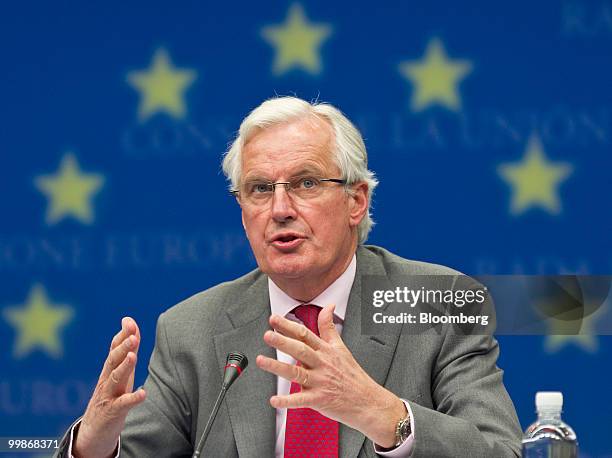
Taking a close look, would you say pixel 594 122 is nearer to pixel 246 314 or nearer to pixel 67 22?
pixel 246 314

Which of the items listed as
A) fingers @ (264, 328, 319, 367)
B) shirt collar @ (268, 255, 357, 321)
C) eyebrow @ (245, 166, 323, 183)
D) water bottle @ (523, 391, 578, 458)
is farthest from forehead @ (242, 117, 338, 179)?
water bottle @ (523, 391, 578, 458)

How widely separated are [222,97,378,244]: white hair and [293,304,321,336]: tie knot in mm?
361

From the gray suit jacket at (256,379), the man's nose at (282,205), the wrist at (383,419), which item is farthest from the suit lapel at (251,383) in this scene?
the wrist at (383,419)

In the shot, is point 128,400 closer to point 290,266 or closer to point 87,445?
point 87,445

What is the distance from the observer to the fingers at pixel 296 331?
85.9 inches

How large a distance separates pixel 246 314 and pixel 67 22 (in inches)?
69.5

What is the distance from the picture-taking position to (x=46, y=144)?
400 cm

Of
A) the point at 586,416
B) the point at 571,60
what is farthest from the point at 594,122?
the point at 586,416

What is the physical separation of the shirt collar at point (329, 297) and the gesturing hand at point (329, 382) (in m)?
0.64

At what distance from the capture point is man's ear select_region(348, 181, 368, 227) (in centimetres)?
299

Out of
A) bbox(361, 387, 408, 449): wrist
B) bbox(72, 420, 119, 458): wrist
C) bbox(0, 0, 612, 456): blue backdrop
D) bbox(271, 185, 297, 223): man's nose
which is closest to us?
bbox(361, 387, 408, 449): wrist

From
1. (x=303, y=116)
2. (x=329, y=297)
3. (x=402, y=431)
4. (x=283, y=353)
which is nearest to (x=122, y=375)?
(x=283, y=353)

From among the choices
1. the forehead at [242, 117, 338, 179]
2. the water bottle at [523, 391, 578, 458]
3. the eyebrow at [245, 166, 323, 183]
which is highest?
the forehead at [242, 117, 338, 179]

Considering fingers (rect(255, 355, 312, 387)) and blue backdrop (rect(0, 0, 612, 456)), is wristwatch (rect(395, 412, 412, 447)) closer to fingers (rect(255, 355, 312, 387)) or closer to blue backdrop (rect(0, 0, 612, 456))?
fingers (rect(255, 355, 312, 387))
